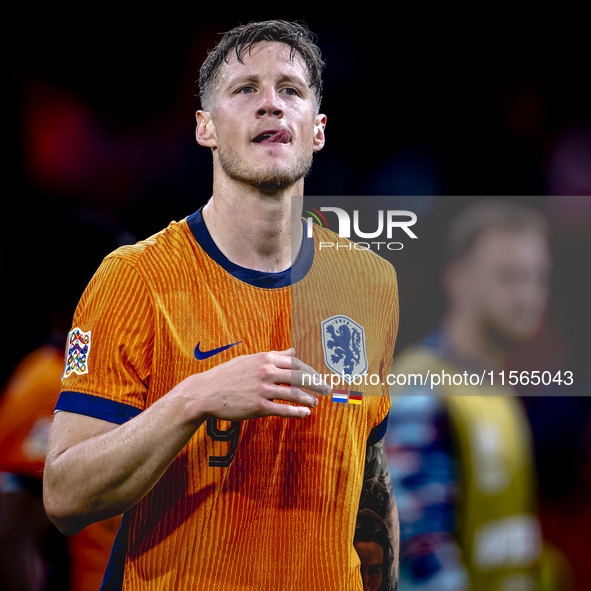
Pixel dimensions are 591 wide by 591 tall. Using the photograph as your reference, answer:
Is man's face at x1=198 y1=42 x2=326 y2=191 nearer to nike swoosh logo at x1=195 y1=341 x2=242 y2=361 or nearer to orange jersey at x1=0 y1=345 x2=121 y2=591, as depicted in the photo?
nike swoosh logo at x1=195 y1=341 x2=242 y2=361

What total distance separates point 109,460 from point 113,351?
199mm

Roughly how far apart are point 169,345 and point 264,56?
643mm

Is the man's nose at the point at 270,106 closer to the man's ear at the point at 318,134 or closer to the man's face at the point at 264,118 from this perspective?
the man's face at the point at 264,118

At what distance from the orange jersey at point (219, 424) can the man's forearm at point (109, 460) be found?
57mm

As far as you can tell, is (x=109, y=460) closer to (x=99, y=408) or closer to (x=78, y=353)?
(x=99, y=408)

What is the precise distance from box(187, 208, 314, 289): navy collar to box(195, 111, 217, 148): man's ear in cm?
16

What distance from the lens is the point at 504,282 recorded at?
129 cm

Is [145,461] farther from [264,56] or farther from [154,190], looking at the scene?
[154,190]

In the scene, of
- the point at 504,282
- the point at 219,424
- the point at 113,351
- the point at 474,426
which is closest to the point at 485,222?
the point at 504,282

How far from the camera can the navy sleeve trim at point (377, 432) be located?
4.33ft

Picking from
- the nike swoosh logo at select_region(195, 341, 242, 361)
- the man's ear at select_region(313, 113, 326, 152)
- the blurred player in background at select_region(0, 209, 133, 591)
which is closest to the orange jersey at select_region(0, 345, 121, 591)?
the blurred player in background at select_region(0, 209, 133, 591)

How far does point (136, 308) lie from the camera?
1.08m

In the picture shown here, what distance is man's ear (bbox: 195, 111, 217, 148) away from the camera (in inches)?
49.4

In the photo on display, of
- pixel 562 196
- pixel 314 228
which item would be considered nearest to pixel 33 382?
pixel 314 228
